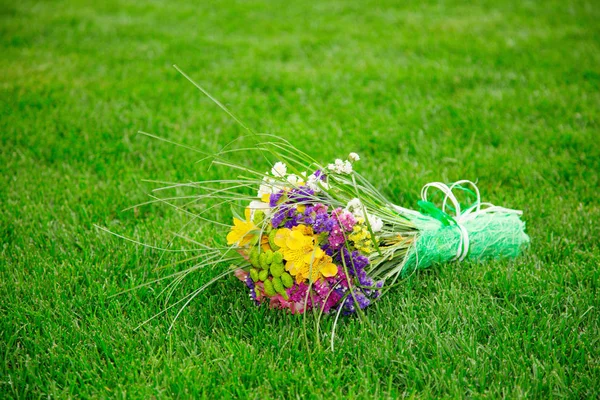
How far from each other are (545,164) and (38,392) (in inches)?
112

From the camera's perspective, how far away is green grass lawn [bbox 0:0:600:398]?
1.91 metres

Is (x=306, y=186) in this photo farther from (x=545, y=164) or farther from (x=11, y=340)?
(x=545, y=164)

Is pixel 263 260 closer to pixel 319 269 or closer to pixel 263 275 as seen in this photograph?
pixel 263 275

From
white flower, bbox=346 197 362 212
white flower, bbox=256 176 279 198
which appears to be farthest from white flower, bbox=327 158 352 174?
white flower, bbox=256 176 279 198

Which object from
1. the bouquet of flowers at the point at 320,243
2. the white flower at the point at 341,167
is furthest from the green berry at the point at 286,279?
the white flower at the point at 341,167

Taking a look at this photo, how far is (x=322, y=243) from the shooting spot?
207 centimetres

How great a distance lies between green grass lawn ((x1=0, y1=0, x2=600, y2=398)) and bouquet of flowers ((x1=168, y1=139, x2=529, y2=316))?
10 centimetres

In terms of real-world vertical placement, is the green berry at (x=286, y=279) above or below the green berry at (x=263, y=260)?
below

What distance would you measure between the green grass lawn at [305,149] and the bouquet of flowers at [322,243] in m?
0.10

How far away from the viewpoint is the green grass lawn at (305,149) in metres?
1.91

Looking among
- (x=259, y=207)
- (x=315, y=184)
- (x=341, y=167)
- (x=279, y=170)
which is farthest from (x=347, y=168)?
(x=259, y=207)

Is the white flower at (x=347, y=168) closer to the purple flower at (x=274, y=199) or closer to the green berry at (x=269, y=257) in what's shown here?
the purple flower at (x=274, y=199)


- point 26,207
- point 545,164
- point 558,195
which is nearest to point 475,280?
point 558,195

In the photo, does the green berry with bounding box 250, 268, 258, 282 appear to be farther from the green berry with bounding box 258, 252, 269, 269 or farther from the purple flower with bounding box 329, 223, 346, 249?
the purple flower with bounding box 329, 223, 346, 249
